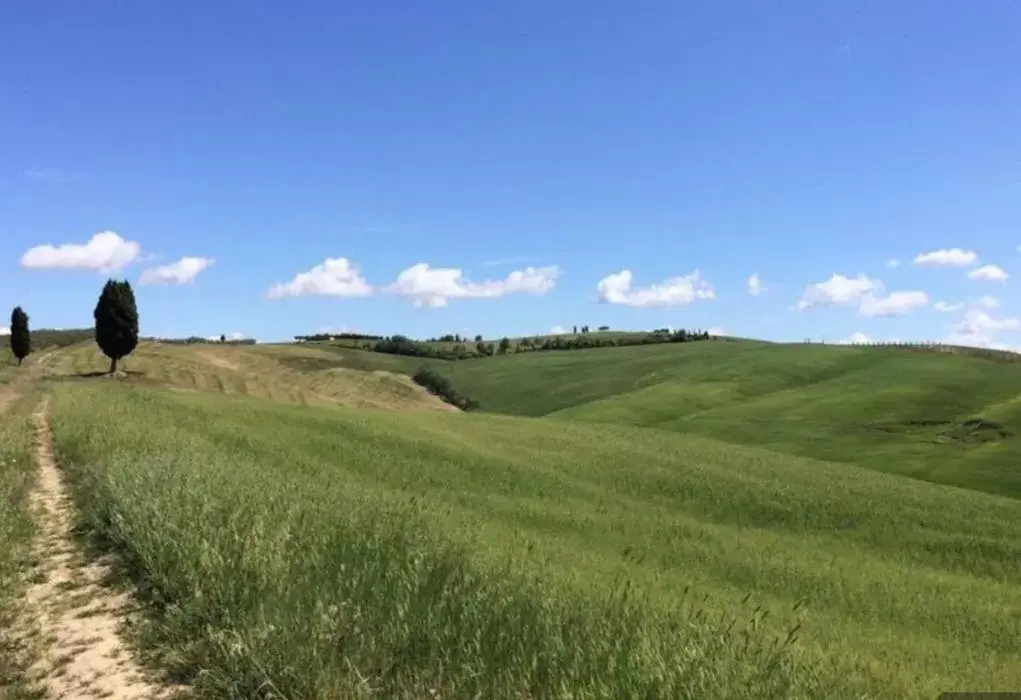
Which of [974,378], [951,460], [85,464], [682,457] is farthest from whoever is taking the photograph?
[974,378]

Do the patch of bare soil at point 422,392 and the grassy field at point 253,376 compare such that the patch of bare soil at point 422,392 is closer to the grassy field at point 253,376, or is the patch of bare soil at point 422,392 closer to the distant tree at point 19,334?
the grassy field at point 253,376

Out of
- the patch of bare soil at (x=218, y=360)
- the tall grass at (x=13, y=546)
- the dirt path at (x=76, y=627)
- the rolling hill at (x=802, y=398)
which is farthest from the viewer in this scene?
the patch of bare soil at (x=218, y=360)

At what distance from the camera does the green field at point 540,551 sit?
6008 mm

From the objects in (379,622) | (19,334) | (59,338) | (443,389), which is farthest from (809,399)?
(59,338)

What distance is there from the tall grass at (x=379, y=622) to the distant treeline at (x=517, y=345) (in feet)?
407

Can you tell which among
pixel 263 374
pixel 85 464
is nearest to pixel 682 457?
pixel 85 464

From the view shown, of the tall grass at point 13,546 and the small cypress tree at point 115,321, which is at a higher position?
the small cypress tree at point 115,321

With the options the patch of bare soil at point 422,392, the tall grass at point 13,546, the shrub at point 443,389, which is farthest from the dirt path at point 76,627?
the shrub at point 443,389

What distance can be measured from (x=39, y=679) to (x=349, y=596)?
2.58m

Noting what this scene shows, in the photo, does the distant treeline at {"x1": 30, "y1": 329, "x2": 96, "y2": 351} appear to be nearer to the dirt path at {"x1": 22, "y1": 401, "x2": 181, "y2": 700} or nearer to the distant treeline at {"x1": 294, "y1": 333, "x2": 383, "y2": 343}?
the distant treeline at {"x1": 294, "y1": 333, "x2": 383, "y2": 343}

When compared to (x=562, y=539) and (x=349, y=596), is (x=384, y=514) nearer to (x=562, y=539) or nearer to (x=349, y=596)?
(x=349, y=596)

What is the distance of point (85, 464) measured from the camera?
55.1 feet

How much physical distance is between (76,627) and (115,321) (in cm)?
7830

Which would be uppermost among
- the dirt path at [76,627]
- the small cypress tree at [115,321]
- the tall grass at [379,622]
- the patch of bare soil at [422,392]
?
the small cypress tree at [115,321]
